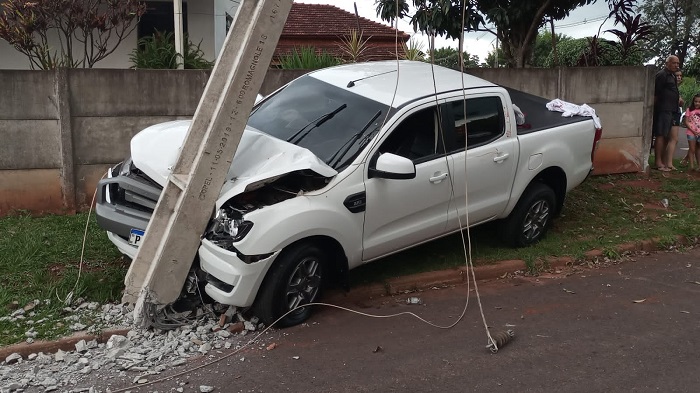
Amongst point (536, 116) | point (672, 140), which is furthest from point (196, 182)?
point (672, 140)

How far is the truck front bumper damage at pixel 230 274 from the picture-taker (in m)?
4.78

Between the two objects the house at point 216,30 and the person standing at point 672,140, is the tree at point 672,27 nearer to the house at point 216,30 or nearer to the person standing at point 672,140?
the house at point 216,30

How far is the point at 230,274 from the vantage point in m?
4.79

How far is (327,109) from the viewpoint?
598cm

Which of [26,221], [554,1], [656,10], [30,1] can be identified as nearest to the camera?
[26,221]

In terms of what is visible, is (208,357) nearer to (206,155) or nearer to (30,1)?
(206,155)

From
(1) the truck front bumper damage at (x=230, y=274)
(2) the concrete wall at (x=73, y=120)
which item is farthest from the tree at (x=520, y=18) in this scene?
(1) the truck front bumper damage at (x=230, y=274)

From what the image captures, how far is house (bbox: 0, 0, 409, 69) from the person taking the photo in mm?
13562

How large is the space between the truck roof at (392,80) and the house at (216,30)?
11.3 ft

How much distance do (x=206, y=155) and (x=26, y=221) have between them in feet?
11.4

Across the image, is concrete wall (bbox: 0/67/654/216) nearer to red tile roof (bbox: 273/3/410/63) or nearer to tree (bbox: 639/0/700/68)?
red tile roof (bbox: 273/3/410/63)

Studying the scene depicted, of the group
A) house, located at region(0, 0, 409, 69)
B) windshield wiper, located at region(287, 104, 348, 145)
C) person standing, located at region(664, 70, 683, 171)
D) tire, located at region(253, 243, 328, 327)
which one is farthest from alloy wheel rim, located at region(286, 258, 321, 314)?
person standing, located at region(664, 70, 683, 171)

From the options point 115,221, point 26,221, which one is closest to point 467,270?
point 115,221

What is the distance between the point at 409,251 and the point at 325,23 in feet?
53.3
